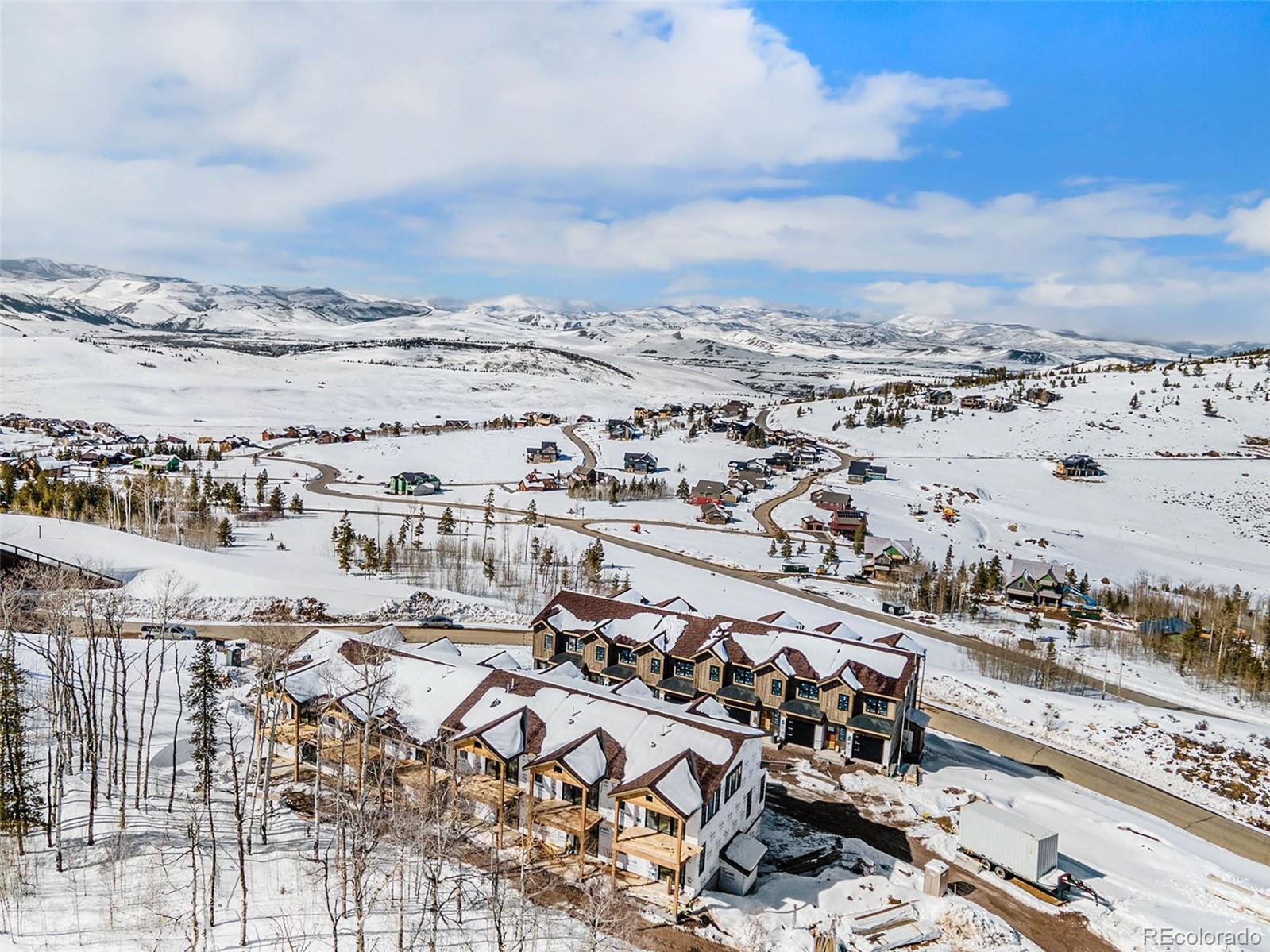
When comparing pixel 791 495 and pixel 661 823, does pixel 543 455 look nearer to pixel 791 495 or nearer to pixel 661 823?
pixel 791 495

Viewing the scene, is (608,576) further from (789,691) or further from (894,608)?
(789,691)

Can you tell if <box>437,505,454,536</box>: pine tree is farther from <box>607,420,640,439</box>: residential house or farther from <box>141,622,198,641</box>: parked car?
<box>607,420,640,439</box>: residential house

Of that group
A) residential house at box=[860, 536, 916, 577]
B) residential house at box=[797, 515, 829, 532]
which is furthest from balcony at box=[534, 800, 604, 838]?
residential house at box=[797, 515, 829, 532]

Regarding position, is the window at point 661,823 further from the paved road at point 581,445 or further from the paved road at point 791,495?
the paved road at point 581,445

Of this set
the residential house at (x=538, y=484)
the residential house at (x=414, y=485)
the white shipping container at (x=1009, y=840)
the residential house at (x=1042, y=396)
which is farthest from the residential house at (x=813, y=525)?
the residential house at (x=1042, y=396)

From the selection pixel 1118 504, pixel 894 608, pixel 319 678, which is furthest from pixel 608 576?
pixel 1118 504

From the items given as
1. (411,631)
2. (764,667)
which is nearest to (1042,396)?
(764,667)
